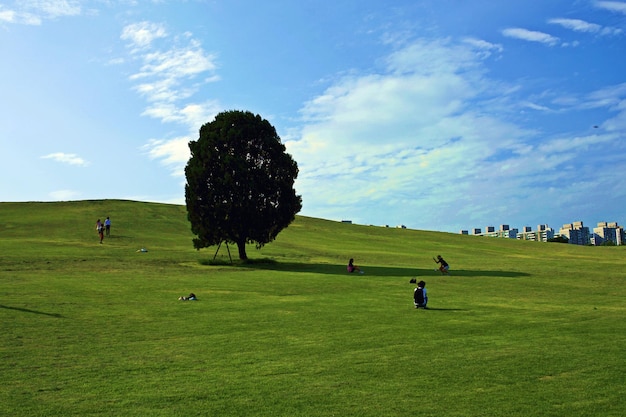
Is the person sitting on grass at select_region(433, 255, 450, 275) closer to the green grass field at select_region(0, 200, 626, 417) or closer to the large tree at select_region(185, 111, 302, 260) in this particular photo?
the green grass field at select_region(0, 200, 626, 417)

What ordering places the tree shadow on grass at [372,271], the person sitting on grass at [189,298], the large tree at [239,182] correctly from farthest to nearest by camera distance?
the large tree at [239,182] → the tree shadow on grass at [372,271] → the person sitting on grass at [189,298]

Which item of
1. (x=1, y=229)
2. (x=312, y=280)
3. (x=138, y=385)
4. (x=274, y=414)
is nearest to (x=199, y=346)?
(x=138, y=385)

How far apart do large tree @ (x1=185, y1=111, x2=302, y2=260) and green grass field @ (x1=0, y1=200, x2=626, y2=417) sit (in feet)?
26.4

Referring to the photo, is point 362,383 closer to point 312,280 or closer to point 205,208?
point 312,280

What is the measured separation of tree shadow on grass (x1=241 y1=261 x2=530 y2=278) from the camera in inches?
1702

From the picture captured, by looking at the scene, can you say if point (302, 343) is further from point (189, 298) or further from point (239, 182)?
point (239, 182)

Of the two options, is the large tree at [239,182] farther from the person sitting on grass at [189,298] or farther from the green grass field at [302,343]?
the person sitting on grass at [189,298]

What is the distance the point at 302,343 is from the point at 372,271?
29.0 metres

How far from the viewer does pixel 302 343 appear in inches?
679

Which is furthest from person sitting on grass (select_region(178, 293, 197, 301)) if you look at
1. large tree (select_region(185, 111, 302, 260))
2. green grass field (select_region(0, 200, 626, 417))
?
large tree (select_region(185, 111, 302, 260))

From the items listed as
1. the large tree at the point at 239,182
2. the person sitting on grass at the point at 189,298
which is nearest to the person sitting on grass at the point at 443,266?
the large tree at the point at 239,182

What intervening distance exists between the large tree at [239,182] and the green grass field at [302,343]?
Answer: 806 cm

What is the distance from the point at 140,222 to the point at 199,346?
68099mm

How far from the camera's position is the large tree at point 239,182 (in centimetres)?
5022
